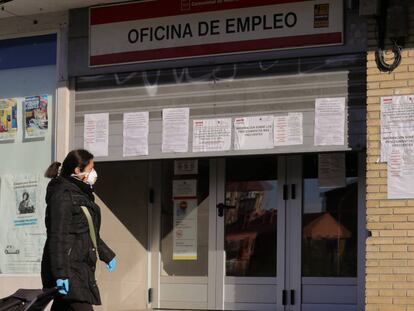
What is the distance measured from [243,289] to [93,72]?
3110 millimetres

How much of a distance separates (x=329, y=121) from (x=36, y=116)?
12.2ft

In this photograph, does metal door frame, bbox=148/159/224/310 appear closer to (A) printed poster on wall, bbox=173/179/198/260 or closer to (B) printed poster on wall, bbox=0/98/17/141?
(A) printed poster on wall, bbox=173/179/198/260

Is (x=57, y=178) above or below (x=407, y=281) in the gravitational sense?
above

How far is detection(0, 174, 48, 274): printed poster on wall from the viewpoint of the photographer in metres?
9.79

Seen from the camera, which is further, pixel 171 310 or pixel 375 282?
pixel 171 310

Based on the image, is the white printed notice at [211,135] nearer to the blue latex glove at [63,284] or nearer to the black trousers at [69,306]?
the black trousers at [69,306]

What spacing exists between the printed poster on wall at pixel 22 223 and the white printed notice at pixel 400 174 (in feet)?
14.0

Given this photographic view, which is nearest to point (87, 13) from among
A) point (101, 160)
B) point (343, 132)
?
point (101, 160)

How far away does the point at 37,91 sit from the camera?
987 centimetres

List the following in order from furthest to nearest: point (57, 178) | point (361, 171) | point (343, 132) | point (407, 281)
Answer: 1. point (361, 171)
2. point (343, 132)
3. point (407, 281)
4. point (57, 178)

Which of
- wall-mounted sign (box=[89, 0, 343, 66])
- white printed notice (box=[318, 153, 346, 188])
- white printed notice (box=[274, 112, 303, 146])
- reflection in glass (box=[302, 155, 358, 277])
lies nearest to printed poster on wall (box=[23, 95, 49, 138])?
wall-mounted sign (box=[89, 0, 343, 66])

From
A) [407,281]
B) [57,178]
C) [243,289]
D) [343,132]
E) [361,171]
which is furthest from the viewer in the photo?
[243,289]

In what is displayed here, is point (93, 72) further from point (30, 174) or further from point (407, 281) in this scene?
point (407, 281)

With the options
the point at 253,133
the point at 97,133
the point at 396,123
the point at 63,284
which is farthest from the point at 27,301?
the point at 396,123
